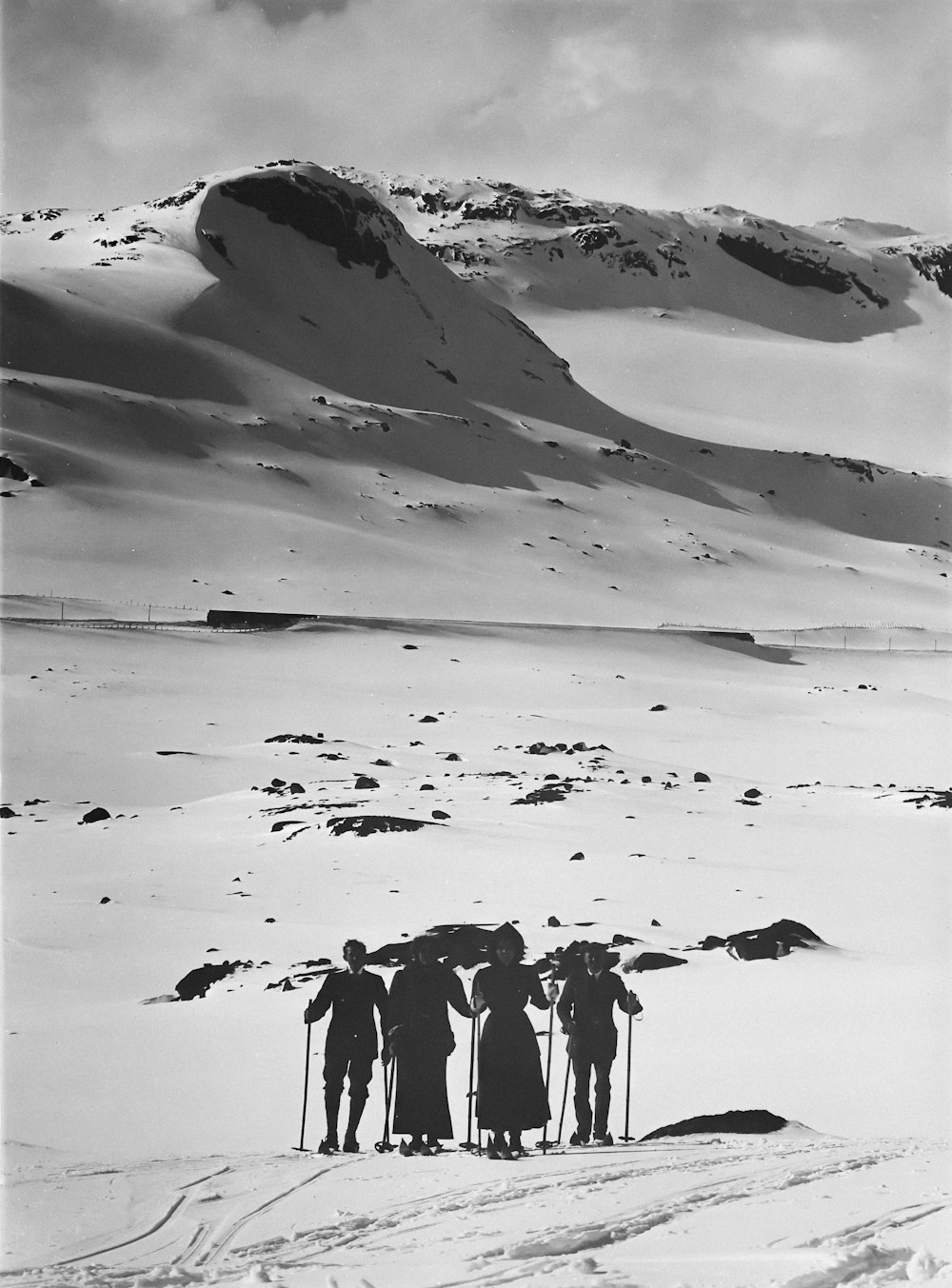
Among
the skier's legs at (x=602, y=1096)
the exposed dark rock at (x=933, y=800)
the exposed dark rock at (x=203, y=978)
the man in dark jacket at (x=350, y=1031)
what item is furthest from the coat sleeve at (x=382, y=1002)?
the exposed dark rock at (x=933, y=800)

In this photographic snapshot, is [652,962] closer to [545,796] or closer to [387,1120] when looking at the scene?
[387,1120]

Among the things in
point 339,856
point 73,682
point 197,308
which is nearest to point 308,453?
point 197,308

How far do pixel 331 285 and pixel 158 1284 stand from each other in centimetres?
10434

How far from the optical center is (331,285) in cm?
10394

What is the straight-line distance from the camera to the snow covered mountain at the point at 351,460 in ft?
181

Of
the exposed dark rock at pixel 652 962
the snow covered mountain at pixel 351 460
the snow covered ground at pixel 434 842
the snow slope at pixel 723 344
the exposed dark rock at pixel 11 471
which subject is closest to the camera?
the snow covered ground at pixel 434 842

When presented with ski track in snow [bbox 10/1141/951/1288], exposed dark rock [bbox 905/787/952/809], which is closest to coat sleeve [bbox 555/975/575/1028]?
ski track in snow [bbox 10/1141/951/1288]

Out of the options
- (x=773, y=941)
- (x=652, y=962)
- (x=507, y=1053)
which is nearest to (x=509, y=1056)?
(x=507, y=1053)

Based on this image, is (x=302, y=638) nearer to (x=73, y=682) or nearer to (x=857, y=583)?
(x=73, y=682)

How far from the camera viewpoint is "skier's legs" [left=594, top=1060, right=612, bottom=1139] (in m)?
6.82

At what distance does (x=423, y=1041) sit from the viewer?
6.69 m

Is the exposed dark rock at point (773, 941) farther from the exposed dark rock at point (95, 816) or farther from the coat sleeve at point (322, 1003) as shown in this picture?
the exposed dark rock at point (95, 816)

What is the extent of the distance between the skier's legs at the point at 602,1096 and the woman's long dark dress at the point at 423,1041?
82 centimetres

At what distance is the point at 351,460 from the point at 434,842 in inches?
2389
